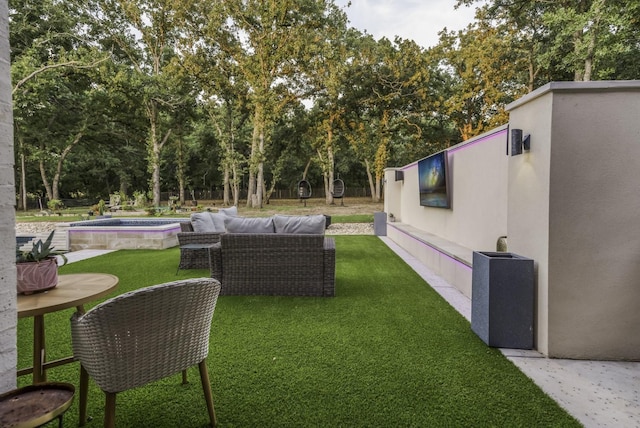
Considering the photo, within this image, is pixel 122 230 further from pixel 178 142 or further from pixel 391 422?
pixel 178 142

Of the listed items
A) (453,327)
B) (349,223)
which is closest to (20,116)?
(349,223)

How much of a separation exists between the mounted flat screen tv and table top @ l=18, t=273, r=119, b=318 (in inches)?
195

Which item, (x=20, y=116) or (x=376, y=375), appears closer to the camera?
(x=376, y=375)

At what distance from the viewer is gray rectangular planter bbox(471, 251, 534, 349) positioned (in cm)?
257

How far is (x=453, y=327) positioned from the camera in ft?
9.87

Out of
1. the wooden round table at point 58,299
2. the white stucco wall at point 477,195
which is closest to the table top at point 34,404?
the wooden round table at point 58,299

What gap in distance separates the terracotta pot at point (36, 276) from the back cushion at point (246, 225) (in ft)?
7.52

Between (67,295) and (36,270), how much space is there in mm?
215

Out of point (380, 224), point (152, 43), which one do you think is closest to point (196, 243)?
point (380, 224)

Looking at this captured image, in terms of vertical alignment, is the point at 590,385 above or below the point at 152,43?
below

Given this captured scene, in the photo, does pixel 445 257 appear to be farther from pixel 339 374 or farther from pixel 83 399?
pixel 83 399

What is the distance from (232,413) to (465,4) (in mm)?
15902

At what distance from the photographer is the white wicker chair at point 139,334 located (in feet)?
4.51

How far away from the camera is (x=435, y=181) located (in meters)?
6.01
